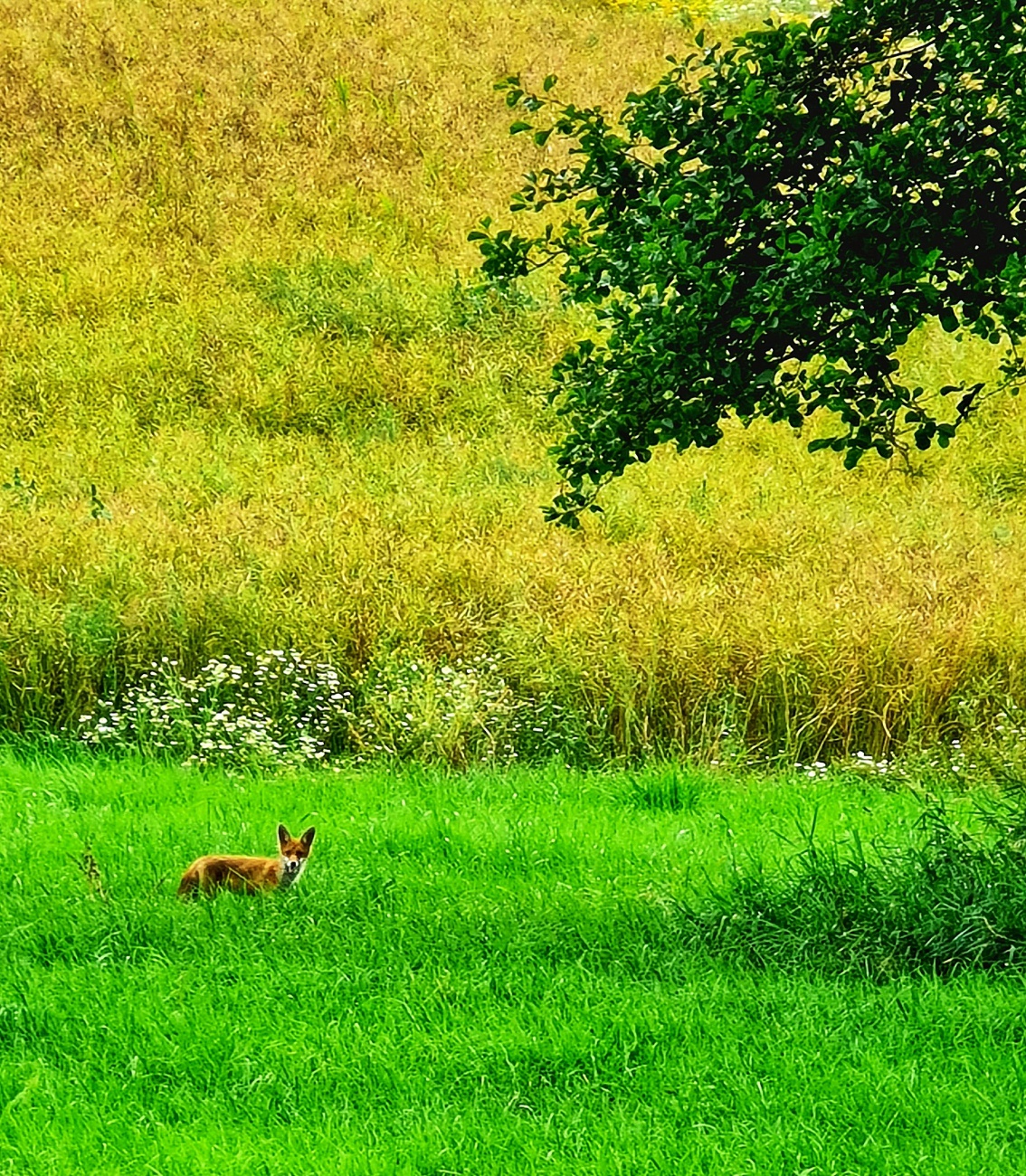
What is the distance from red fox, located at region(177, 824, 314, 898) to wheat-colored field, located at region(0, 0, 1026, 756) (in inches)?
155

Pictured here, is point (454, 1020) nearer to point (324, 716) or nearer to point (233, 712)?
point (324, 716)

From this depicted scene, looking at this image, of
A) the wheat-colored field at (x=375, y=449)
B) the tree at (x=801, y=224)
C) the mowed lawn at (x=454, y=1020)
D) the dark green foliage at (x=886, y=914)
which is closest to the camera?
the mowed lawn at (x=454, y=1020)

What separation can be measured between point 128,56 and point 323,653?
20.7 metres

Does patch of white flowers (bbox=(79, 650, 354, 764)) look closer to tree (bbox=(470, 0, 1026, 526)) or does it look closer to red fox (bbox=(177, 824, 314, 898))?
red fox (bbox=(177, 824, 314, 898))

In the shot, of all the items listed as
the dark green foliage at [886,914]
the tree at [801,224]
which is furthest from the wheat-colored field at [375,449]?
the tree at [801,224]

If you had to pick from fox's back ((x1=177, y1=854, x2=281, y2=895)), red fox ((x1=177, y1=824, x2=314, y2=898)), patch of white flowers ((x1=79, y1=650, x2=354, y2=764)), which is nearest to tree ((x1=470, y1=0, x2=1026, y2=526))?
red fox ((x1=177, y1=824, x2=314, y2=898))

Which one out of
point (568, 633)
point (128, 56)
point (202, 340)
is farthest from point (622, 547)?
point (128, 56)

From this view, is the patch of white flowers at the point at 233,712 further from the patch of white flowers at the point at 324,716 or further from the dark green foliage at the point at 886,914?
the dark green foliage at the point at 886,914

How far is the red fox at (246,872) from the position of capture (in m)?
6.86

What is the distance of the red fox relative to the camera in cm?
686

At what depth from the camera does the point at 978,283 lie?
19.0ft

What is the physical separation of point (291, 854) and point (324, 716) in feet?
11.9

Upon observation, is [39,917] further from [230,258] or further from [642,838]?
[230,258]

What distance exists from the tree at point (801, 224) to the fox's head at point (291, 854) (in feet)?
6.78
